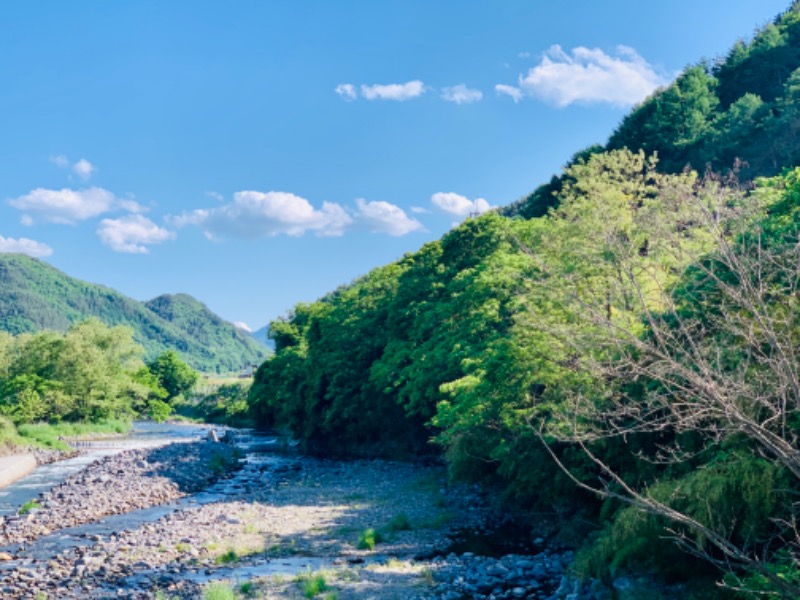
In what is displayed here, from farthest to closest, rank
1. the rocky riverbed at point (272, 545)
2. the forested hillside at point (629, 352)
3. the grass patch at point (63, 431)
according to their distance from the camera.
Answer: the grass patch at point (63, 431) → the rocky riverbed at point (272, 545) → the forested hillside at point (629, 352)

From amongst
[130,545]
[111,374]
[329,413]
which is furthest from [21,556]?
[111,374]

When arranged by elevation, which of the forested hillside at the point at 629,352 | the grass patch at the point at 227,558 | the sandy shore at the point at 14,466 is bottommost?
the grass patch at the point at 227,558

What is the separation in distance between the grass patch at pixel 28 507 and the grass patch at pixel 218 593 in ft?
47.3

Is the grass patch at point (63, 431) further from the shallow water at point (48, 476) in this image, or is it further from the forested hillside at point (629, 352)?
the forested hillside at point (629, 352)

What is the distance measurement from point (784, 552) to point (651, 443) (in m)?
5.14

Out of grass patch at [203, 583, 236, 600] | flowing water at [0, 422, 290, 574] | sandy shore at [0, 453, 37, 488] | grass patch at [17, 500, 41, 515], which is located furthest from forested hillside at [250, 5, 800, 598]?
sandy shore at [0, 453, 37, 488]

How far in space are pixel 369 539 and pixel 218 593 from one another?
247 inches

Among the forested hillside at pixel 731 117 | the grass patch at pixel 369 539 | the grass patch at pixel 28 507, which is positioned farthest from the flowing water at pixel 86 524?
the forested hillside at pixel 731 117

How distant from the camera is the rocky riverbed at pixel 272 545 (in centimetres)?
1472

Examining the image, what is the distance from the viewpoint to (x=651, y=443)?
46.8 feet

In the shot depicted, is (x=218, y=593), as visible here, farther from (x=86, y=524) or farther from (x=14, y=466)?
(x=14, y=466)

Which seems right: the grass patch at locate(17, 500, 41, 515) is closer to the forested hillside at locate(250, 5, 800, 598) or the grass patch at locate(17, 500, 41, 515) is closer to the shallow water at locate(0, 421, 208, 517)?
the shallow water at locate(0, 421, 208, 517)

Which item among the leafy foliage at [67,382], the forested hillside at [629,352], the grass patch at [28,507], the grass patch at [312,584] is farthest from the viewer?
the leafy foliage at [67,382]

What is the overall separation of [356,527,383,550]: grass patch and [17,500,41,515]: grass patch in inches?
544
